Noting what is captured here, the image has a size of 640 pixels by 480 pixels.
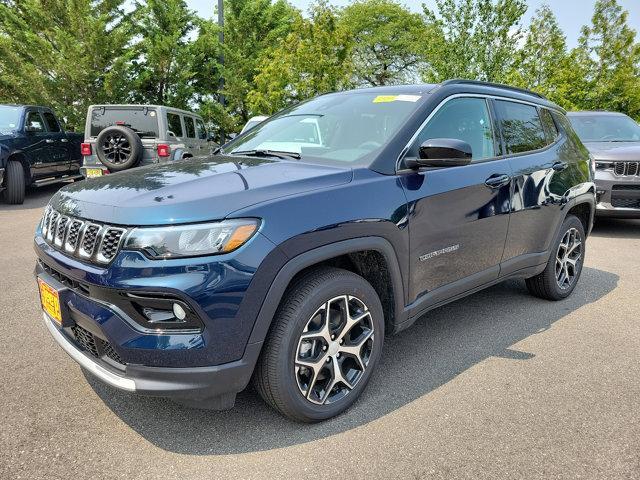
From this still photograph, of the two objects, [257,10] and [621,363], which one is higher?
[257,10]

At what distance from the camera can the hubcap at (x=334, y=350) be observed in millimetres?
2453

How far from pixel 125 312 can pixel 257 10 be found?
18817 millimetres

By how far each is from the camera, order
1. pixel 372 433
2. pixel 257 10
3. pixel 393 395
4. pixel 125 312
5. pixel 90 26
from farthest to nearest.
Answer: pixel 257 10 → pixel 90 26 → pixel 393 395 → pixel 372 433 → pixel 125 312

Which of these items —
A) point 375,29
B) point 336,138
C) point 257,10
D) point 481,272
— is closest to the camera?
point 336,138

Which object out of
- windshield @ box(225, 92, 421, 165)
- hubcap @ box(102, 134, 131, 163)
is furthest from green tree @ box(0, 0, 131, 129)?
windshield @ box(225, 92, 421, 165)

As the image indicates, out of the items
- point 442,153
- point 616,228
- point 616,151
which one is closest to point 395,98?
point 442,153

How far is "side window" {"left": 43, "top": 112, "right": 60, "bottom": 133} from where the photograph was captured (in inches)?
427

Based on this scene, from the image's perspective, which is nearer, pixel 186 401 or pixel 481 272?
pixel 186 401

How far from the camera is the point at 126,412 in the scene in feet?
8.64

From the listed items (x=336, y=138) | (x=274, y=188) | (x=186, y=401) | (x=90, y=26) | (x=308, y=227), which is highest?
(x=90, y=26)

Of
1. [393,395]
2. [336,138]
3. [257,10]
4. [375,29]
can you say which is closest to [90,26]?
[257,10]

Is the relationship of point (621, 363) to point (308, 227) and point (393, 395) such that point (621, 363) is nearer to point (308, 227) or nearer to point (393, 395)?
point (393, 395)

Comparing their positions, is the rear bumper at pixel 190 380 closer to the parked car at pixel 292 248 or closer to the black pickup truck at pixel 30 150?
the parked car at pixel 292 248

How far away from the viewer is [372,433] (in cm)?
248
